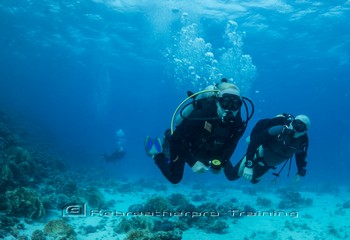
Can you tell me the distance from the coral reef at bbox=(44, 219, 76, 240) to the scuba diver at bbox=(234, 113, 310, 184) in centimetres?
521

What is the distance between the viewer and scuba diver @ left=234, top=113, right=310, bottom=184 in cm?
736

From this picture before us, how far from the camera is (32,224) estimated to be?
8695mm

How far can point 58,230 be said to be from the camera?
830cm

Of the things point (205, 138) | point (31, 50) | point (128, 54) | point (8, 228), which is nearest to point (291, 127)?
point (205, 138)

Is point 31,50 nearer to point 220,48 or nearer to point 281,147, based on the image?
point 220,48

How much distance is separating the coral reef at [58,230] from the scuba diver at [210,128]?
14.2ft

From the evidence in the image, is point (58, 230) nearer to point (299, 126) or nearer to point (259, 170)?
point (259, 170)

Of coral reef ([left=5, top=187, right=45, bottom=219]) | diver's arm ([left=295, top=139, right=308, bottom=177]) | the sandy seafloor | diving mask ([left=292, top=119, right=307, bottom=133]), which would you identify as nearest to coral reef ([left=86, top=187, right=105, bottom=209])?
the sandy seafloor

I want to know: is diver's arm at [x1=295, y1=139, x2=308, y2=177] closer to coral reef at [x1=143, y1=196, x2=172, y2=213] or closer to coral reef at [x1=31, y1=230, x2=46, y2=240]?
coral reef at [x1=143, y1=196, x2=172, y2=213]

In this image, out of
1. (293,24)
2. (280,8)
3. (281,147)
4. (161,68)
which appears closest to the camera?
(281,147)

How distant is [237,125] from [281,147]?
2.98 meters

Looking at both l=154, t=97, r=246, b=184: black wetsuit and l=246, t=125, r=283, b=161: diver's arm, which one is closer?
l=154, t=97, r=246, b=184: black wetsuit

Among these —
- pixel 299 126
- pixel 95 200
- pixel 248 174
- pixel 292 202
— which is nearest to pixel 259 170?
pixel 248 174

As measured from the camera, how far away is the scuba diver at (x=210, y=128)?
5594 millimetres
